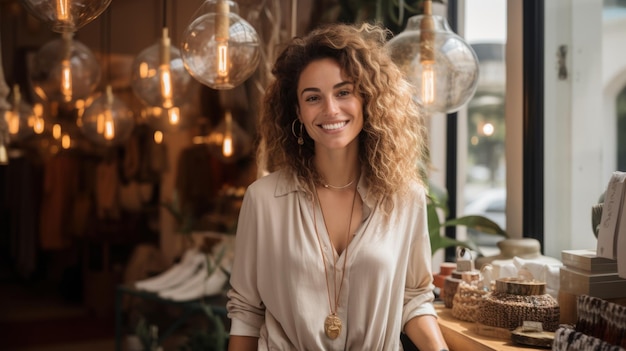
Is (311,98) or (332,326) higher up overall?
(311,98)

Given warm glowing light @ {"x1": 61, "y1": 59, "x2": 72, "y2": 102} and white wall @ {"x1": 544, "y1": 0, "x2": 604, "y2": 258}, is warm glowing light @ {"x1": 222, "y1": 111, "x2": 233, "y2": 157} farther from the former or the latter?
white wall @ {"x1": 544, "y1": 0, "x2": 604, "y2": 258}

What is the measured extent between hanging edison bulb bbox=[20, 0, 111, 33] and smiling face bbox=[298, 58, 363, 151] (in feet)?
1.97

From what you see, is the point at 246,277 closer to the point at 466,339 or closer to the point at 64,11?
the point at 466,339

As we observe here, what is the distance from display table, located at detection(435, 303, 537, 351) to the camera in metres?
1.99

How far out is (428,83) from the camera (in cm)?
252

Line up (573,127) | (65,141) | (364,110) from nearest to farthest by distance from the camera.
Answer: (364,110) → (573,127) → (65,141)

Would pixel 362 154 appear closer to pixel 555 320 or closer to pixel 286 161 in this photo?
pixel 286 161

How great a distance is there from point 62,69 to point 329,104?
66.3 inches

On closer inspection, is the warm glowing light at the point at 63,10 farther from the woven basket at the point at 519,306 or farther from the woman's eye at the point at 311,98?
the woven basket at the point at 519,306

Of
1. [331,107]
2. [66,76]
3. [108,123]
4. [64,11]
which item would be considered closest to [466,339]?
[331,107]

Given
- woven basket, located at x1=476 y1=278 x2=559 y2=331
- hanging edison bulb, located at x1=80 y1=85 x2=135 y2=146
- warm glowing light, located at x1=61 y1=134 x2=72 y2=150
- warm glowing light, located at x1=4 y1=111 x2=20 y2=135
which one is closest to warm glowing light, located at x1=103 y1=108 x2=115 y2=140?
hanging edison bulb, located at x1=80 y1=85 x2=135 y2=146

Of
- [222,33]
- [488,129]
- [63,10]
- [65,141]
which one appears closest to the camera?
[63,10]

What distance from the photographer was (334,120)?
196cm

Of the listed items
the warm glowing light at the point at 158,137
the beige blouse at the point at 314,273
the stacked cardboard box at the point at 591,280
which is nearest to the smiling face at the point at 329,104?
the beige blouse at the point at 314,273
